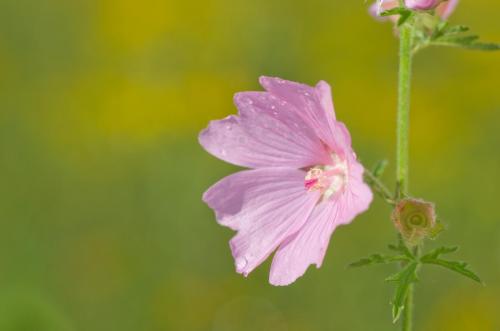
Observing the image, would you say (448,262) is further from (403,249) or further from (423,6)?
(423,6)

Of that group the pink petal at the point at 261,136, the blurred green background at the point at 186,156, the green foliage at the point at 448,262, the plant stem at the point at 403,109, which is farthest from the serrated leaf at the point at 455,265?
the blurred green background at the point at 186,156

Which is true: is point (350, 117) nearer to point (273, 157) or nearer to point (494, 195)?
point (494, 195)

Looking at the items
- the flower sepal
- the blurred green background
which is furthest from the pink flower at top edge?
the blurred green background

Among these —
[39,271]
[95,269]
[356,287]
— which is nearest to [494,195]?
[356,287]

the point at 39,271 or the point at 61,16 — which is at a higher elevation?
the point at 61,16

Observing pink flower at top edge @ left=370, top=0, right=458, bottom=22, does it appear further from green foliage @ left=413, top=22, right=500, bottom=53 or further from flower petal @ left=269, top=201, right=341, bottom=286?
flower petal @ left=269, top=201, right=341, bottom=286

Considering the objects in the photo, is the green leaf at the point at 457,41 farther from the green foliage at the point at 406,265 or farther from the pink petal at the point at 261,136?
the green foliage at the point at 406,265
